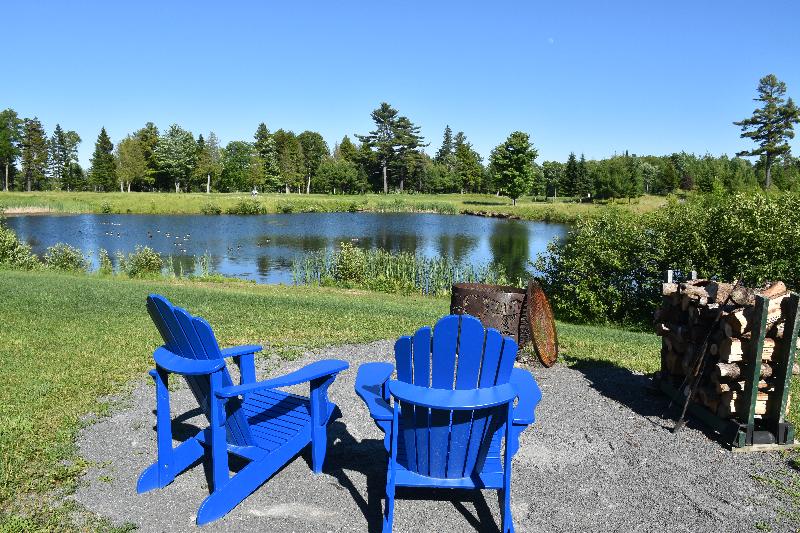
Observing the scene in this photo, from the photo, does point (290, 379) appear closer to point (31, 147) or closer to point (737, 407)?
point (737, 407)

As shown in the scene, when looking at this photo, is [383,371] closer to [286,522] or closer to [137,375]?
[286,522]

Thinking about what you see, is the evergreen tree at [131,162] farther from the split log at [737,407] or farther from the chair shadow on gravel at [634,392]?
the split log at [737,407]

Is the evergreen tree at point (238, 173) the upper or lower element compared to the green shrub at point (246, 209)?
upper

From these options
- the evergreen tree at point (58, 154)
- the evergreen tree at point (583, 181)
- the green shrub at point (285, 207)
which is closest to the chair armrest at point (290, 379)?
the green shrub at point (285, 207)

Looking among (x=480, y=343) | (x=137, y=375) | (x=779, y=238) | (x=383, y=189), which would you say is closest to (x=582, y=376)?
(x=480, y=343)

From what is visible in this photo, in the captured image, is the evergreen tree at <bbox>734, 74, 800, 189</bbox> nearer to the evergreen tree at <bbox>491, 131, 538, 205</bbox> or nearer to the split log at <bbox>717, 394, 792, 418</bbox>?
the evergreen tree at <bbox>491, 131, 538, 205</bbox>

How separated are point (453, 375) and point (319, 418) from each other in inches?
51.9

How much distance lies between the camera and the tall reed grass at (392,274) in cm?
1841

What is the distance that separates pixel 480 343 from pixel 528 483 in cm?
152

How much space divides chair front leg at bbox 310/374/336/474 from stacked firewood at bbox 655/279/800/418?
3325 millimetres

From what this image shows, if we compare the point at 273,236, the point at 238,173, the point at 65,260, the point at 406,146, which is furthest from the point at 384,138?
the point at 65,260

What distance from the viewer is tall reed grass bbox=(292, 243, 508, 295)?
60.4 feet

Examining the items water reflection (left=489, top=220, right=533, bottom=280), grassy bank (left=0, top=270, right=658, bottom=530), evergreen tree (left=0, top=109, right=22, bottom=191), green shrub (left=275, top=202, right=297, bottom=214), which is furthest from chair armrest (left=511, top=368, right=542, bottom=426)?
evergreen tree (left=0, top=109, right=22, bottom=191)

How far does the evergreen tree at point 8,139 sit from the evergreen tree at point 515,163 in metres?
61.9
